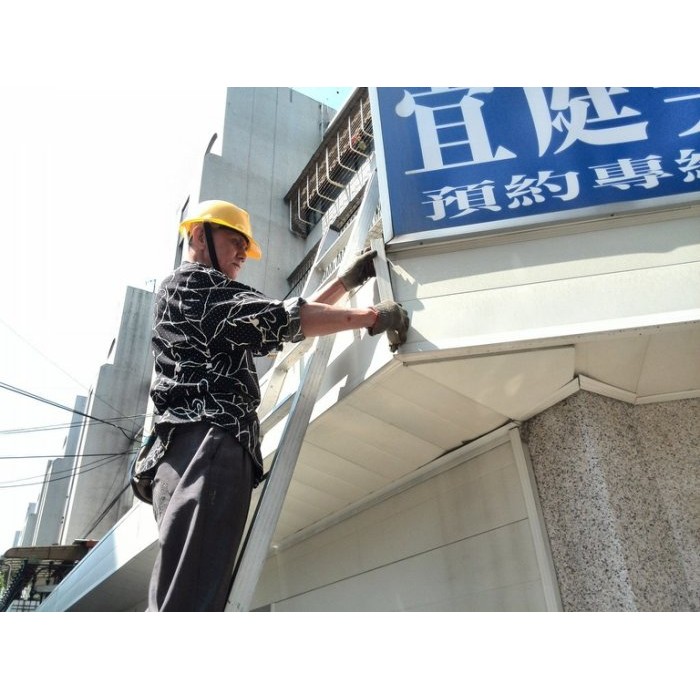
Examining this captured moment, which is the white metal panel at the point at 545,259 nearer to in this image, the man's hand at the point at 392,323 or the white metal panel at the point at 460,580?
the man's hand at the point at 392,323

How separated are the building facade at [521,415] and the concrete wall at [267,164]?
16.5ft

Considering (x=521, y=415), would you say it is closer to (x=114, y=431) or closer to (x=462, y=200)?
(x=462, y=200)

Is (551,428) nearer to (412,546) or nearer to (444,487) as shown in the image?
(444,487)

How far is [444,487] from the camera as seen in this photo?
135 inches

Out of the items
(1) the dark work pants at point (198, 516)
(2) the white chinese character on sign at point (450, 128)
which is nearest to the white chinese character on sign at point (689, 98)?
(2) the white chinese character on sign at point (450, 128)

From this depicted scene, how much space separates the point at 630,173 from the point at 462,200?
74 cm

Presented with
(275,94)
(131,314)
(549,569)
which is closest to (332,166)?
(275,94)

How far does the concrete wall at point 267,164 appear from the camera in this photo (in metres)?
8.68

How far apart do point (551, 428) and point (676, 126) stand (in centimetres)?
150

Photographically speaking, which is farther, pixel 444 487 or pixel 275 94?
pixel 275 94

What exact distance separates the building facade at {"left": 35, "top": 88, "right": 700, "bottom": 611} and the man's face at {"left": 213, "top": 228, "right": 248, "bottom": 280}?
617 mm

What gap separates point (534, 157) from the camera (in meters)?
2.76

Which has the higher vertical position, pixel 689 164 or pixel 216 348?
pixel 689 164

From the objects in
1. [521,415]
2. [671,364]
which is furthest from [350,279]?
[671,364]
